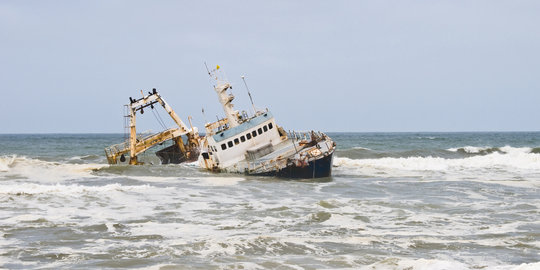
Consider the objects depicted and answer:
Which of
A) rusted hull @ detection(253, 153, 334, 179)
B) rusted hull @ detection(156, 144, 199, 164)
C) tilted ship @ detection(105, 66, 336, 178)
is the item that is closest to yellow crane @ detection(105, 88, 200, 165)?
rusted hull @ detection(156, 144, 199, 164)

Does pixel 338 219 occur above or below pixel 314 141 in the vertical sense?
below

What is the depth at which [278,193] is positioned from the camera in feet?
73.2

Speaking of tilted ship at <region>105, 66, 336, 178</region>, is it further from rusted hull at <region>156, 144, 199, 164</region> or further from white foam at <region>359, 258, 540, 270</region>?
white foam at <region>359, 258, 540, 270</region>

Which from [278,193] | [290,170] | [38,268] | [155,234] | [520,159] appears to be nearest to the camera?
[38,268]

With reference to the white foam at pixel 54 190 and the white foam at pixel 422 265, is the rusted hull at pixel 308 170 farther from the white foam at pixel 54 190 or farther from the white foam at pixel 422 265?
the white foam at pixel 422 265

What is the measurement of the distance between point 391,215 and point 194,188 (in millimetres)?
10030

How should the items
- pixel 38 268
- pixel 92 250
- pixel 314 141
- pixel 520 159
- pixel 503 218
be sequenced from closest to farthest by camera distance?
pixel 38 268
pixel 92 250
pixel 503 218
pixel 314 141
pixel 520 159

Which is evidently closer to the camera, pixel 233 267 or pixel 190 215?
pixel 233 267

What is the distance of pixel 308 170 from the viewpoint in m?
26.8

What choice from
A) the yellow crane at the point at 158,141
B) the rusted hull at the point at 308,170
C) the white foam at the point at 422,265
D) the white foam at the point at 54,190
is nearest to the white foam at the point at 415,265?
the white foam at the point at 422,265

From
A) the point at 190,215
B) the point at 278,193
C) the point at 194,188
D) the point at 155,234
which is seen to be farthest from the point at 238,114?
the point at 155,234

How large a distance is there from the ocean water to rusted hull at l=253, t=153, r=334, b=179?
0.42m

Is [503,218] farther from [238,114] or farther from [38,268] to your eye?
[238,114]

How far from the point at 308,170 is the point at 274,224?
11424mm
